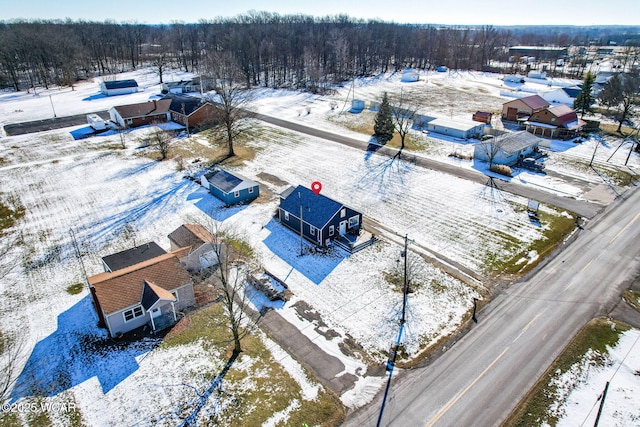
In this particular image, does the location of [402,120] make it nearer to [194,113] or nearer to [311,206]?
[311,206]

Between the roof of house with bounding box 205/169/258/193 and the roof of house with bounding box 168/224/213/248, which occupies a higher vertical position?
the roof of house with bounding box 205/169/258/193

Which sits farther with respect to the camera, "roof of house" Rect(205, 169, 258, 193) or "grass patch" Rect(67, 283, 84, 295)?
"roof of house" Rect(205, 169, 258, 193)

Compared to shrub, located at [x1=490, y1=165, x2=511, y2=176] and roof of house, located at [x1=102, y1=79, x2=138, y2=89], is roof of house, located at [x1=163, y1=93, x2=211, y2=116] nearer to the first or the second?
roof of house, located at [x1=102, y1=79, x2=138, y2=89]

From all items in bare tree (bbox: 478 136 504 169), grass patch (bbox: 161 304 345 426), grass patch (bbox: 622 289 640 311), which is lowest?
grass patch (bbox: 161 304 345 426)

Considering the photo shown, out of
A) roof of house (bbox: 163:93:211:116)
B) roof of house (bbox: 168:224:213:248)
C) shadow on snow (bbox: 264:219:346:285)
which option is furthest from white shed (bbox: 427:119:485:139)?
roof of house (bbox: 168:224:213:248)

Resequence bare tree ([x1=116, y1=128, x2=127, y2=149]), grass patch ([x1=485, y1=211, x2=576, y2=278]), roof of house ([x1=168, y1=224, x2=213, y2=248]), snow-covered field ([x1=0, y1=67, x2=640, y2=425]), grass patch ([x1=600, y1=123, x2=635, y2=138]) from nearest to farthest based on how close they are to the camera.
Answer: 1. snow-covered field ([x1=0, y1=67, x2=640, y2=425])
2. roof of house ([x1=168, y1=224, x2=213, y2=248])
3. grass patch ([x1=485, y1=211, x2=576, y2=278])
4. bare tree ([x1=116, y1=128, x2=127, y2=149])
5. grass patch ([x1=600, y1=123, x2=635, y2=138])

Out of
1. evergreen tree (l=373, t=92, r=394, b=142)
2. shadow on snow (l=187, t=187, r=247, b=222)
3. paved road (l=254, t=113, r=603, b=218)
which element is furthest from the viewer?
evergreen tree (l=373, t=92, r=394, b=142)

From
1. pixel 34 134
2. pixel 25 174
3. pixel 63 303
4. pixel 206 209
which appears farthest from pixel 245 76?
pixel 63 303
